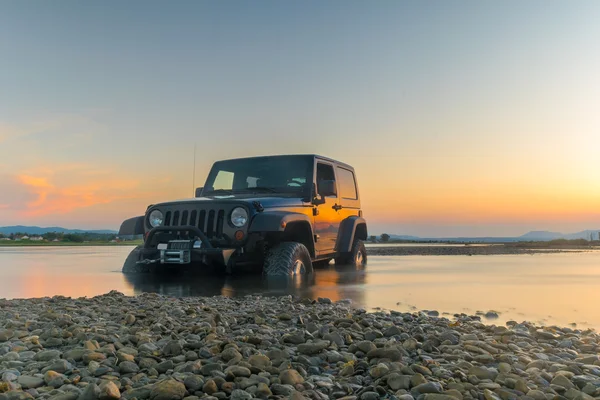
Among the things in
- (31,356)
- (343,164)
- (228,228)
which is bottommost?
(31,356)

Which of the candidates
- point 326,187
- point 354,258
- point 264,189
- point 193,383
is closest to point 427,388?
point 193,383

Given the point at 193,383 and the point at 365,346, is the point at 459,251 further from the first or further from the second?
the point at 193,383

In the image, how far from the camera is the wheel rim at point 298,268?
727cm

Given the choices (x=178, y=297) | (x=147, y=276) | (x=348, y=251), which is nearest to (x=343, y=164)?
(x=348, y=251)

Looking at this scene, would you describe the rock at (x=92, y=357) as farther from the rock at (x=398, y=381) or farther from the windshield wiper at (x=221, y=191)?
the windshield wiper at (x=221, y=191)

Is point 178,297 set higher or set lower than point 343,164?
lower

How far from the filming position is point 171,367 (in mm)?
2785

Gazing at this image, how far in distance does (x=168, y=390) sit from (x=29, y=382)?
0.86 m

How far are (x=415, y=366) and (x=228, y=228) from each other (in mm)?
4766

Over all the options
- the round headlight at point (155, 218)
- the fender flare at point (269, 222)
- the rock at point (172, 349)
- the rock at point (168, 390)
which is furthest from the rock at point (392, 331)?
the round headlight at point (155, 218)

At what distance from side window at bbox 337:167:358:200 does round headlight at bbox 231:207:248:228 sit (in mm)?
2999

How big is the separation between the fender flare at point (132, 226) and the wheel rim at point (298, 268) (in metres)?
2.73

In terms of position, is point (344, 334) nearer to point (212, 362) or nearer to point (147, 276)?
point (212, 362)

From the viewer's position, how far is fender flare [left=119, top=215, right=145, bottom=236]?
8.18 m
